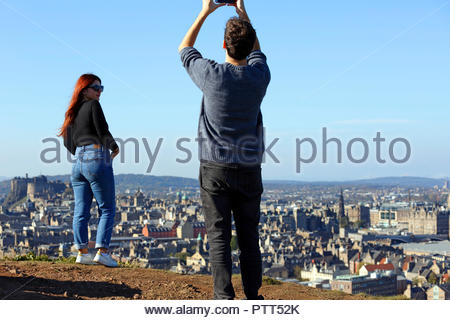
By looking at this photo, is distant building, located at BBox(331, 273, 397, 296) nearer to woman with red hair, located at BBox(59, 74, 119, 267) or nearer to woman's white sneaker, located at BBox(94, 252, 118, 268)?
woman's white sneaker, located at BBox(94, 252, 118, 268)

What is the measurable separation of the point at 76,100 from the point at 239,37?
203 cm

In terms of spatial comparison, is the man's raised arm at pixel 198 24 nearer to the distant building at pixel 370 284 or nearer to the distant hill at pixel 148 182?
the distant building at pixel 370 284

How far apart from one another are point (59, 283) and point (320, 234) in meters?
76.5

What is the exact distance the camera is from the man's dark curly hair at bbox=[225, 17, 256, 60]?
8.93 feet

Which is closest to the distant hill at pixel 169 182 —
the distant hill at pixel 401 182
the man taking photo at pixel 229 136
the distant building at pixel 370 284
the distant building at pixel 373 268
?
the distant hill at pixel 401 182

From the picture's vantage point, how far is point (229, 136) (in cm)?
274

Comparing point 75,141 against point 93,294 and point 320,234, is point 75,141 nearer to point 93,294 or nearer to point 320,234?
point 93,294

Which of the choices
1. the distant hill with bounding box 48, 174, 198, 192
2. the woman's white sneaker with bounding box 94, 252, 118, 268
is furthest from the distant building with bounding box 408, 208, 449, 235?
the woman's white sneaker with bounding box 94, 252, 118, 268

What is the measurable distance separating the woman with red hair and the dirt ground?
33cm

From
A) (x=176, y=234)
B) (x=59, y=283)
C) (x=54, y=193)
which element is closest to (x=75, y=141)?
(x=59, y=283)

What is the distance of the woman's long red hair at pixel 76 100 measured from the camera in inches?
173

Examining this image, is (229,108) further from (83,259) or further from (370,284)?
(370,284)

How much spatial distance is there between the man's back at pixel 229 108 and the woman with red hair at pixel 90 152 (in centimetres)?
167
